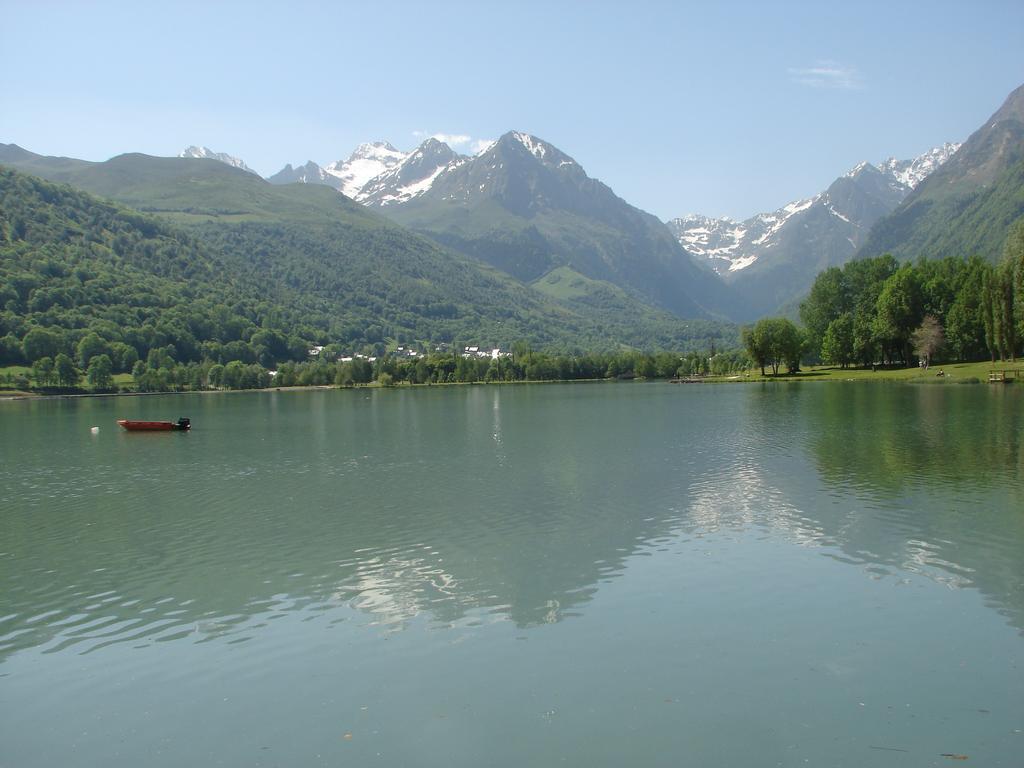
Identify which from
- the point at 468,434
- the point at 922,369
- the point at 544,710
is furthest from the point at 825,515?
the point at 922,369

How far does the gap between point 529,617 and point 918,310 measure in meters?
160

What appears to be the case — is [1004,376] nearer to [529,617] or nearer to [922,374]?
[922,374]

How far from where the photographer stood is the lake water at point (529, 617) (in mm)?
14367

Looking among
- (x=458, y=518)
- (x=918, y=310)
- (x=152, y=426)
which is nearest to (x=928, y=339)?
(x=918, y=310)

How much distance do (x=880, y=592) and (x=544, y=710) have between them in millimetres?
12050

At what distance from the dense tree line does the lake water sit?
300ft

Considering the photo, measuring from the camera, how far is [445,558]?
89.8ft

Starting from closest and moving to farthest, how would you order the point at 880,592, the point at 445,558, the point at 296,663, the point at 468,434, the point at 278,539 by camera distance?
1. the point at 296,663
2. the point at 880,592
3. the point at 445,558
4. the point at 278,539
5. the point at 468,434

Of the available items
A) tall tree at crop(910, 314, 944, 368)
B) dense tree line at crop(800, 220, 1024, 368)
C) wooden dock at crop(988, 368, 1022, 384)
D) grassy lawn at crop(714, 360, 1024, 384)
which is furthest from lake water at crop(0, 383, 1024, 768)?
tall tree at crop(910, 314, 944, 368)

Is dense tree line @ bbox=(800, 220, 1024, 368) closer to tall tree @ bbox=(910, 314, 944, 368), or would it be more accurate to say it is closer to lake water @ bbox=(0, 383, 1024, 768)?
tall tree @ bbox=(910, 314, 944, 368)

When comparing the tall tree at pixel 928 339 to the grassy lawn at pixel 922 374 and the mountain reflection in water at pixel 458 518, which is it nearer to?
the grassy lawn at pixel 922 374

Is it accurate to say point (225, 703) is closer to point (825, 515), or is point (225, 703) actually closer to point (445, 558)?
point (445, 558)

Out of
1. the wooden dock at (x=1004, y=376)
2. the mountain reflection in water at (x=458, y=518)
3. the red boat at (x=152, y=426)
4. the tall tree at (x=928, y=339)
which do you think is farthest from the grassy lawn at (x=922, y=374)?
the red boat at (x=152, y=426)

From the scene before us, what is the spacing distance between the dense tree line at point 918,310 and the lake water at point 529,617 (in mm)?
91442
